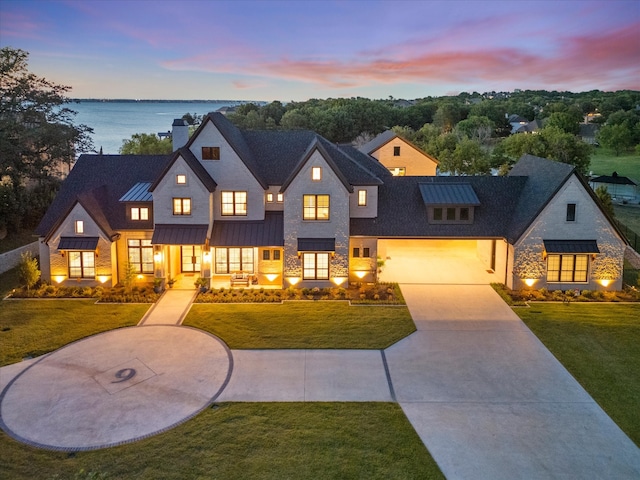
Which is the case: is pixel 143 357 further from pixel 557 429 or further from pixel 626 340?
pixel 626 340

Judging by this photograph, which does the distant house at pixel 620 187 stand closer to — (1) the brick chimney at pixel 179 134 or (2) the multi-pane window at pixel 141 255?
(1) the brick chimney at pixel 179 134

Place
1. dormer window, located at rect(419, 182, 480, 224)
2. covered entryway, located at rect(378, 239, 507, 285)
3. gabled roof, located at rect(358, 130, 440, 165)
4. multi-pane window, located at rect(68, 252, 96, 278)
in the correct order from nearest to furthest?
multi-pane window, located at rect(68, 252, 96, 278)
dormer window, located at rect(419, 182, 480, 224)
covered entryway, located at rect(378, 239, 507, 285)
gabled roof, located at rect(358, 130, 440, 165)

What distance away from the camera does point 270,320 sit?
26734 millimetres

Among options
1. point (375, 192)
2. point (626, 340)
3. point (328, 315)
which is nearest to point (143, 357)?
point (328, 315)

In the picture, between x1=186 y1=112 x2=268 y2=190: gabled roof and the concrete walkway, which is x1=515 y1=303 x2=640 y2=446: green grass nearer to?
the concrete walkway

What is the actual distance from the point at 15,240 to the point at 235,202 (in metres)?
19.1

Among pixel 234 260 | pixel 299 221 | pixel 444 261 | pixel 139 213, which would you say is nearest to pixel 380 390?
pixel 299 221

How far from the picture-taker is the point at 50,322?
86.3 ft

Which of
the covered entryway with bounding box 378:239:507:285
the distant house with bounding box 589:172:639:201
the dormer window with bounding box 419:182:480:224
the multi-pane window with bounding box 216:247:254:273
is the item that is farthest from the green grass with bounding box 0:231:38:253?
the distant house with bounding box 589:172:639:201

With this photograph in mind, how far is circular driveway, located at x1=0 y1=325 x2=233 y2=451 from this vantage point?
54.7 feet

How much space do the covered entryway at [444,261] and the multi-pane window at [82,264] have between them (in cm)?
1807

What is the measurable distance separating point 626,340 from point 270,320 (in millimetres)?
17201

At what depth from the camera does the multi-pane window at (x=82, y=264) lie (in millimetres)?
31703

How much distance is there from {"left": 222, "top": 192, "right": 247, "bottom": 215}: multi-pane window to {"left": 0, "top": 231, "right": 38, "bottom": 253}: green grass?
1769 cm
